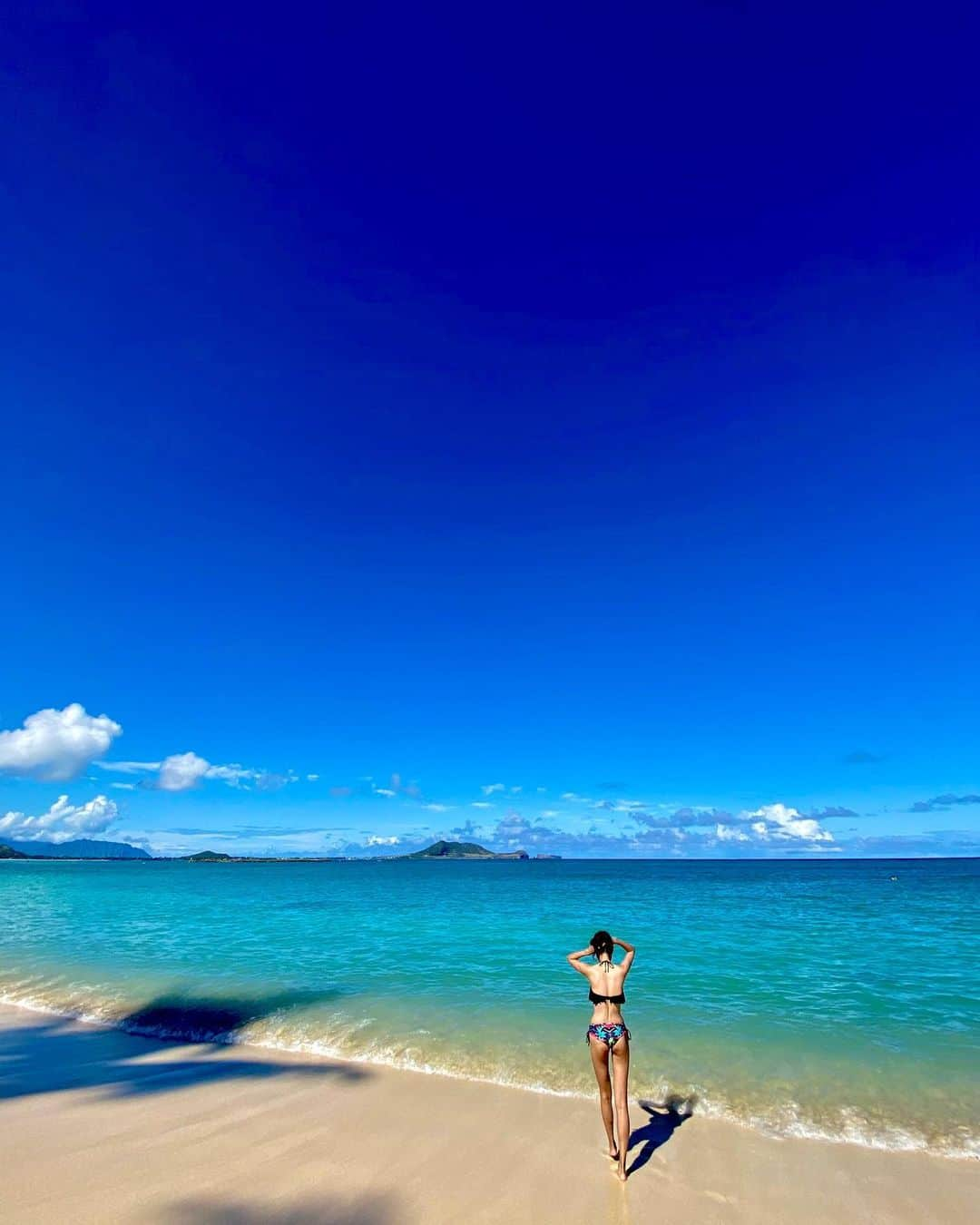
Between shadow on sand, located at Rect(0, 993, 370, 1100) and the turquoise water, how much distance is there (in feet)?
0.46

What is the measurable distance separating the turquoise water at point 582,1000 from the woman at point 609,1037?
3038 mm

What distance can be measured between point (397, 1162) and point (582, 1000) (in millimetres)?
9611

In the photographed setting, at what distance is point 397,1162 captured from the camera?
8.13 metres

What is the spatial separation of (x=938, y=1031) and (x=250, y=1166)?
48.2 feet

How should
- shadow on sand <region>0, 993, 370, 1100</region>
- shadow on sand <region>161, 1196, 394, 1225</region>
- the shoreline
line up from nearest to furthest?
shadow on sand <region>161, 1196, 394, 1225</region>, the shoreline, shadow on sand <region>0, 993, 370, 1100</region>

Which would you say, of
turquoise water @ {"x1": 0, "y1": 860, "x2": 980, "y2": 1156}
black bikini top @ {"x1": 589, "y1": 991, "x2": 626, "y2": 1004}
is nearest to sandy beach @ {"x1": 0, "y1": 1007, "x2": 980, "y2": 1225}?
turquoise water @ {"x1": 0, "y1": 860, "x2": 980, "y2": 1156}

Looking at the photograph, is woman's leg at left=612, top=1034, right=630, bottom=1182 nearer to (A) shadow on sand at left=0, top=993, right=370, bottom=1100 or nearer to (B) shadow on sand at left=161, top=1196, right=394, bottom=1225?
(B) shadow on sand at left=161, top=1196, right=394, bottom=1225

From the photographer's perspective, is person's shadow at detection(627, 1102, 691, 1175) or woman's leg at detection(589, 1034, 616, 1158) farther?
person's shadow at detection(627, 1102, 691, 1175)

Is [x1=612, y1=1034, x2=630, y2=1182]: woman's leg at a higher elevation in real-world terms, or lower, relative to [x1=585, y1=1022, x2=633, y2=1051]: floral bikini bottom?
lower

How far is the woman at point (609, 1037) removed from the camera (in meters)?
7.89

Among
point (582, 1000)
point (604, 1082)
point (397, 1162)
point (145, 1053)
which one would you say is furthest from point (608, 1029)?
point (145, 1053)

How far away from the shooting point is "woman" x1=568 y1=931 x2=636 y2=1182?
7.89 m

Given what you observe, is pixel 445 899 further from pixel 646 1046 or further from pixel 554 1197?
pixel 554 1197

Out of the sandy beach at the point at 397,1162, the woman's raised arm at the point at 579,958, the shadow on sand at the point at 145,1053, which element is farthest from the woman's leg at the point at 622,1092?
the shadow on sand at the point at 145,1053
